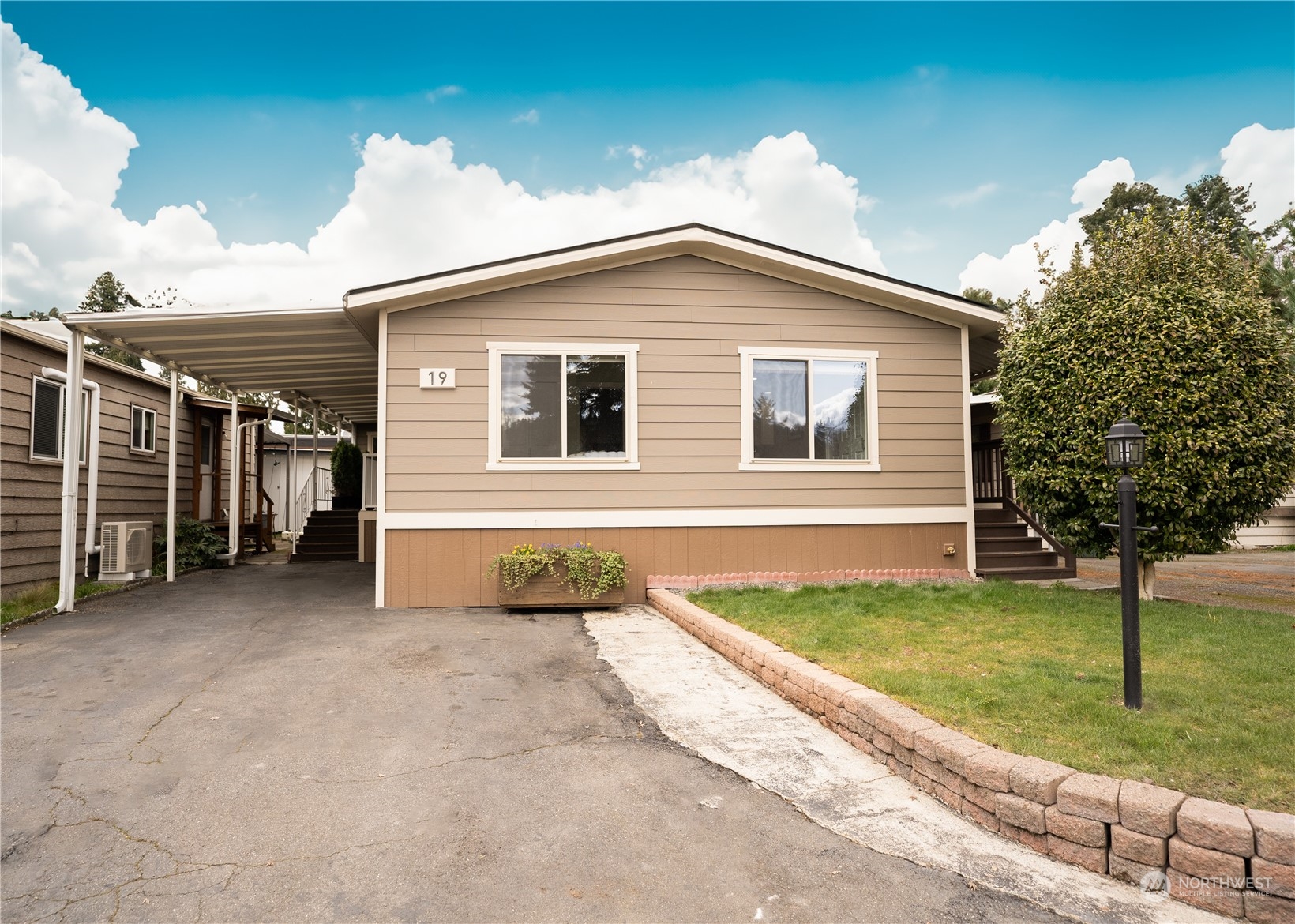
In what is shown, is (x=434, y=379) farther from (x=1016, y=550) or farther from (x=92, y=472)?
→ (x=1016, y=550)

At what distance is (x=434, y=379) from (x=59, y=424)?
560cm

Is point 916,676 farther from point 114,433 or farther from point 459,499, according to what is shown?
point 114,433

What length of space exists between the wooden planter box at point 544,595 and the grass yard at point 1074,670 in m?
1.22

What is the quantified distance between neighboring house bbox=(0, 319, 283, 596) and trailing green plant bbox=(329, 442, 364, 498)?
68.7 inches

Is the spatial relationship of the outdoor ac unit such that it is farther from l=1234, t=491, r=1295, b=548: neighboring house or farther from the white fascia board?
l=1234, t=491, r=1295, b=548: neighboring house

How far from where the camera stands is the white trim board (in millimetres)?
7656

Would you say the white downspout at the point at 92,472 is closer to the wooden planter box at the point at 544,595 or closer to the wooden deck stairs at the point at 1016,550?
the wooden planter box at the point at 544,595

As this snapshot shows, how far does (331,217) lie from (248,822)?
2939 centimetres

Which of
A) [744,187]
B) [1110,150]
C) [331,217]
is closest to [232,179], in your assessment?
[331,217]

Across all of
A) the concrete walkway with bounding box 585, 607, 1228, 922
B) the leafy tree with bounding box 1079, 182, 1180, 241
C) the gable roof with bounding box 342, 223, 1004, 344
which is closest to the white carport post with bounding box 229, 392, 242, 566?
the gable roof with bounding box 342, 223, 1004, 344

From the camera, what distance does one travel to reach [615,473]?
7.96 meters

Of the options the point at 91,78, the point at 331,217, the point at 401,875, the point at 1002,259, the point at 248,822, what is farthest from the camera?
the point at 1002,259

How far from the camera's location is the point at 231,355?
9680mm

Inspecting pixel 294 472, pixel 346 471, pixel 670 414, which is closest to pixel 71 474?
pixel 670 414
